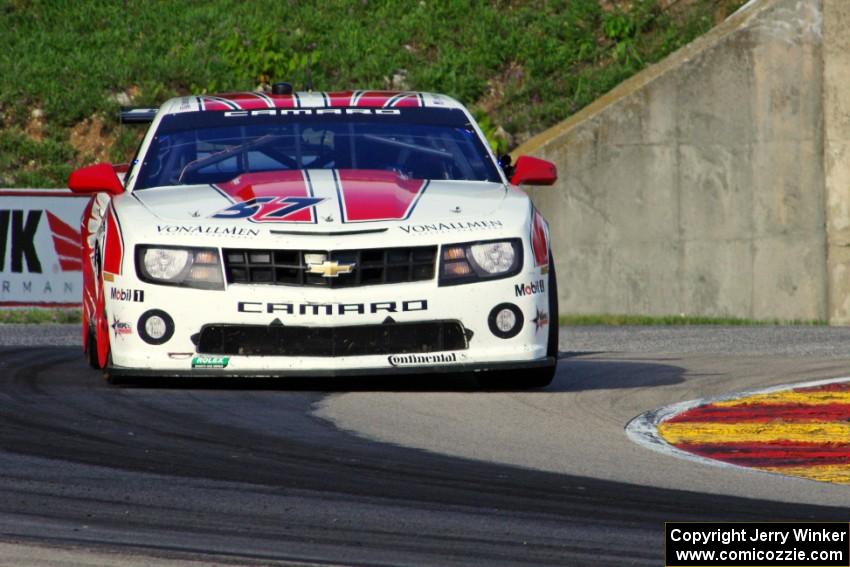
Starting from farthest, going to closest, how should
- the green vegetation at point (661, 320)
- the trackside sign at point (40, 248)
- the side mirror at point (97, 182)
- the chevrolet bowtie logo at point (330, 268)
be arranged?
the green vegetation at point (661, 320) < the trackside sign at point (40, 248) < the side mirror at point (97, 182) < the chevrolet bowtie logo at point (330, 268)

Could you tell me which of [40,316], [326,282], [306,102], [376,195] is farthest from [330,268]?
[40,316]

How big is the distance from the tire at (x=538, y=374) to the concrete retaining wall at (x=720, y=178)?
8818mm

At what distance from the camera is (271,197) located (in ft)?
27.3

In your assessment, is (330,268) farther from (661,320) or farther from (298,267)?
(661,320)

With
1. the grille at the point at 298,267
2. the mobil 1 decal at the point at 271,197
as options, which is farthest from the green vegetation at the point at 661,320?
the grille at the point at 298,267

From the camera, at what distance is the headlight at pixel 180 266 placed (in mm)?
7961

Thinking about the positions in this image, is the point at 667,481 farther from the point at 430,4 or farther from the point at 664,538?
the point at 430,4

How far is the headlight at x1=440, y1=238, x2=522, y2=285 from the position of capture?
316 inches

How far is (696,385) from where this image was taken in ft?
30.0

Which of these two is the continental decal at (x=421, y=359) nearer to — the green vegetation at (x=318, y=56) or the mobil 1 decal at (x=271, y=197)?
the mobil 1 decal at (x=271, y=197)

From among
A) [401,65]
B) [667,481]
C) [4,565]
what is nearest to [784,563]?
[667,481]

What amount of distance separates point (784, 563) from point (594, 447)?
2284 mm

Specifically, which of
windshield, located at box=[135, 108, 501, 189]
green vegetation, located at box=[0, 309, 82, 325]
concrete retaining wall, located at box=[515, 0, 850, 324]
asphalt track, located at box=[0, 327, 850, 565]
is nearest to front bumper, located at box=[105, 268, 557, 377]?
asphalt track, located at box=[0, 327, 850, 565]

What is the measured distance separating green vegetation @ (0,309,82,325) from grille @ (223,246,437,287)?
8102 millimetres
